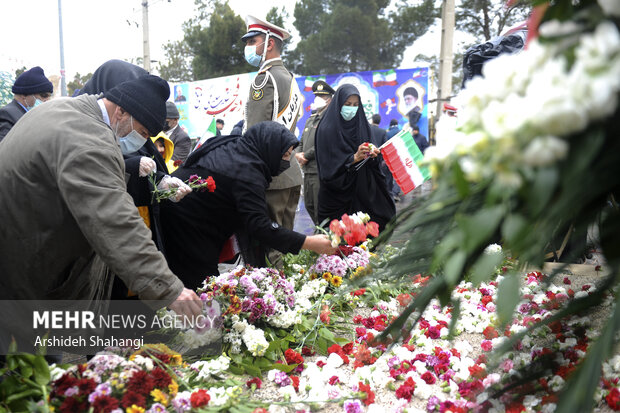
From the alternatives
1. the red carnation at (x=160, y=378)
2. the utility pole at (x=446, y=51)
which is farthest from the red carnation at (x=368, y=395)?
the utility pole at (x=446, y=51)

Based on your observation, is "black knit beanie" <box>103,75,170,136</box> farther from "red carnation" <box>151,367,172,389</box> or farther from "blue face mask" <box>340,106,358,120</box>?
"blue face mask" <box>340,106,358,120</box>

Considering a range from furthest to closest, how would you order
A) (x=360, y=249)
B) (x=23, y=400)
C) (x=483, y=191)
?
(x=360, y=249) < (x=23, y=400) < (x=483, y=191)

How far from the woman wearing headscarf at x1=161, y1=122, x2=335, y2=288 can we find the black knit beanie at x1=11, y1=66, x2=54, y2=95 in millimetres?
2364

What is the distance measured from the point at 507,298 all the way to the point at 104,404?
116cm

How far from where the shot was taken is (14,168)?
185 cm

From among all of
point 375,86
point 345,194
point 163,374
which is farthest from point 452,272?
point 375,86

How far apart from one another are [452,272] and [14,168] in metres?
1.68

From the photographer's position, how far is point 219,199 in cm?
296

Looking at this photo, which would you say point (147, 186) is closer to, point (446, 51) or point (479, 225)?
point (479, 225)

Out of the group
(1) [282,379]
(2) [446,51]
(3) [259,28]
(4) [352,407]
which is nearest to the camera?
(4) [352,407]

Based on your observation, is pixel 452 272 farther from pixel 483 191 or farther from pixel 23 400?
pixel 23 400

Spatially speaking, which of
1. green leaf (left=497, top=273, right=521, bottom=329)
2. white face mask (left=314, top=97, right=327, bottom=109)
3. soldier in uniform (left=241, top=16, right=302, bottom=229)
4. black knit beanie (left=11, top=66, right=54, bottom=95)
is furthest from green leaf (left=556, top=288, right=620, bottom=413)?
white face mask (left=314, top=97, right=327, bottom=109)

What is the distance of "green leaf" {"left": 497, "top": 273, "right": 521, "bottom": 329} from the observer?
0.69 m

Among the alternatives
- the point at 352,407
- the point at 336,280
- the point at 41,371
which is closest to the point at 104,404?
the point at 41,371
